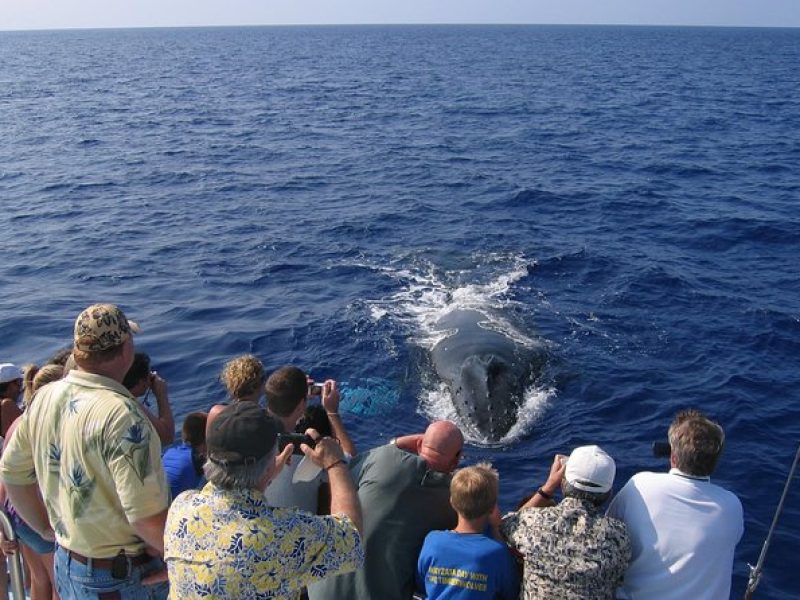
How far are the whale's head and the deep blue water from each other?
270 millimetres

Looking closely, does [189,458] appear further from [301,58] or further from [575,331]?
[301,58]

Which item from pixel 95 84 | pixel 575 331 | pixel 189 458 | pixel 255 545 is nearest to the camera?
pixel 255 545

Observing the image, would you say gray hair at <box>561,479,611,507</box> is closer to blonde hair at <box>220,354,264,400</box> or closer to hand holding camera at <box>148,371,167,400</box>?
blonde hair at <box>220,354,264,400</box>

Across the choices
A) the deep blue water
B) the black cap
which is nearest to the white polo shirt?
the black cap

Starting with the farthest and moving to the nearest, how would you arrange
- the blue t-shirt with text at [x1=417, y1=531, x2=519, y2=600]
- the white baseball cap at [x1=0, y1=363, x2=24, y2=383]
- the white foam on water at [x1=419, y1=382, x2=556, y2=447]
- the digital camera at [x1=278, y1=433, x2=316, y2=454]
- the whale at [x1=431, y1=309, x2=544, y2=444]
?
the whale at [x1=431, y1=309, x2=544, y2=444] → the white foam on water at [x1=419, y1=382, x2=556, y2=447] → the white baseball cap at [x1=0, y1=363, x2=24, y2=383] → the digital camera at [x1=278, y1=433, x2=316, y2=454] → the blue t-shirt with text at [x1=417, y1=531, x2=519, y2=600]

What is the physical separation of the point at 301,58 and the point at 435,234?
98.8 metres

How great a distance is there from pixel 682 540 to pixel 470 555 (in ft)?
4.31

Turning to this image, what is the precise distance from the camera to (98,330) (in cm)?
474

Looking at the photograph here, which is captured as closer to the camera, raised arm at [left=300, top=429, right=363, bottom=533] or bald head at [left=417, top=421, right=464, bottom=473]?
raised arm at [left=300, top=429, right=363, bottom=533]

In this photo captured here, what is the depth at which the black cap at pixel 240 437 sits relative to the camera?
4.13 m

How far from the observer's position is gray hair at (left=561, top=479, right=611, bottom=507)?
5129mm

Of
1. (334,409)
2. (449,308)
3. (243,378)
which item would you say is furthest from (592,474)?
(449,308)

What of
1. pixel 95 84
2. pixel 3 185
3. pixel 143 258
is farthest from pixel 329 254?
pixel 95 84

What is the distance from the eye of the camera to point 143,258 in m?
22.3
